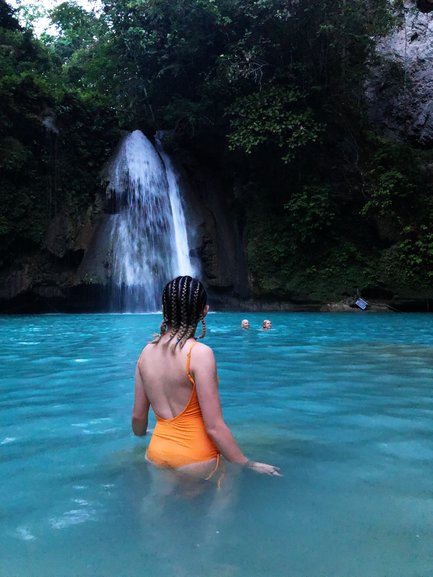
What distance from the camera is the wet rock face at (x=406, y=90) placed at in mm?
19500

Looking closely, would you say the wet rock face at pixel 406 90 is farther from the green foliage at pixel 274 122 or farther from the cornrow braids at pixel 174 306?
the cornrow braids at pixel 174 306

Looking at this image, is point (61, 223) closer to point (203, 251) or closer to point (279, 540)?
point (203, 251)

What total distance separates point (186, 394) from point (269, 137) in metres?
16.8

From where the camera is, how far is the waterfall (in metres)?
18.3

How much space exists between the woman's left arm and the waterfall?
15.1 meters

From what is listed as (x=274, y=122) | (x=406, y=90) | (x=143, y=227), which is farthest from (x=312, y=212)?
(x=406, y=90)

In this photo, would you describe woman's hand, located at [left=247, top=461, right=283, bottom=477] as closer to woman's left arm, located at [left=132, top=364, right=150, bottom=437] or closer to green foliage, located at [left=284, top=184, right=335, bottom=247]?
woman's left arm, located at [left=132, top=364, right=150, bottom=437]

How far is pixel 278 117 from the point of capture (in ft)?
59.6

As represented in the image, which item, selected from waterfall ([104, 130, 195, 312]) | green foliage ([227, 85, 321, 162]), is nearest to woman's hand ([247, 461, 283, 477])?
waterfall ([104, 130, 195, 312])

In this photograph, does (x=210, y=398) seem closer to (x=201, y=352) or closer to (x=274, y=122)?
(x=201, y=352)

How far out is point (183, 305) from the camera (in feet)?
8.60

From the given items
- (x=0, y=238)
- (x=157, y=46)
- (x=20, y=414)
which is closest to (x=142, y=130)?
(x=157, y=46)

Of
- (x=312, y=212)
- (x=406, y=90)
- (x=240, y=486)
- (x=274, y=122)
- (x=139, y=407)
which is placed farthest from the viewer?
(x=406, y=90)

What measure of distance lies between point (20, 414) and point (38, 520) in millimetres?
2010
